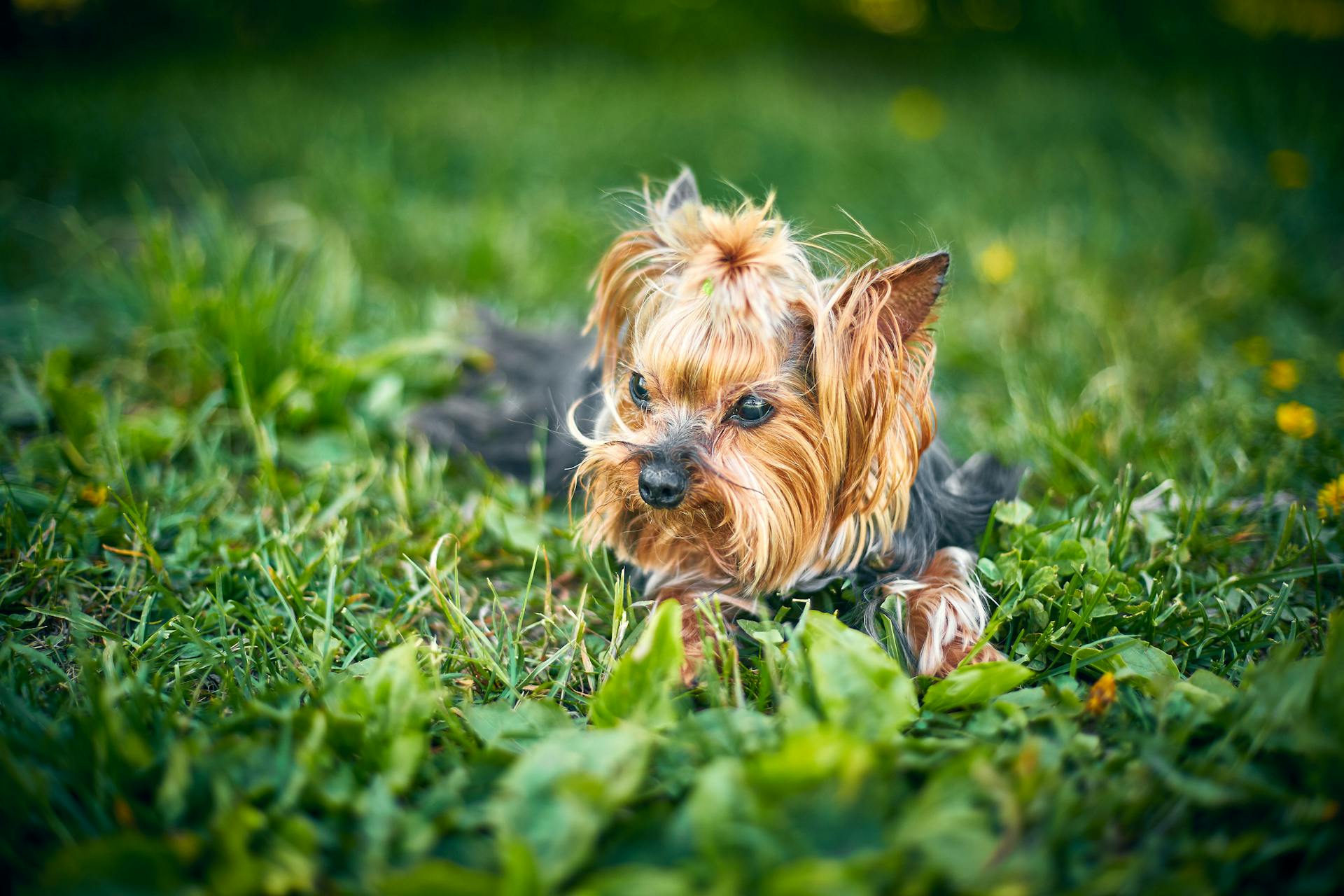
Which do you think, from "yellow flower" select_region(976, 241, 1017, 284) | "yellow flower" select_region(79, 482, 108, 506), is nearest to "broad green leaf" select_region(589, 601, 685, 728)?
"yellow flower" select_region(79, 482, 108, 506)

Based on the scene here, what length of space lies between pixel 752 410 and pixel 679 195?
2.31ft

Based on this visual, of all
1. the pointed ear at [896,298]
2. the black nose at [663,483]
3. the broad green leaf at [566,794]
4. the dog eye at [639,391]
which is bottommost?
the broad green leaf at [566,794]

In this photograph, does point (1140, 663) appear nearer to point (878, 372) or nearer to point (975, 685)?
point (975, 685)

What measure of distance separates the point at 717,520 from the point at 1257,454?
2.22 m

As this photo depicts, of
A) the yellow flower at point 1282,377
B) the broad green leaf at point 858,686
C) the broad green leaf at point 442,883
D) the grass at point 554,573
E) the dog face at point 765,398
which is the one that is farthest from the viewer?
the yellow flower at point 1282,377

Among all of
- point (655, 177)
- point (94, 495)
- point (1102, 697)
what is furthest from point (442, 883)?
point (655, 177)

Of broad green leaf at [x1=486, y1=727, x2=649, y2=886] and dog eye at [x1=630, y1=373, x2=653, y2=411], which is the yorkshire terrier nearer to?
dog eye at [x1=630, y1=373, x2=653, y2=411]

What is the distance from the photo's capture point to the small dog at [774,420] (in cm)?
196

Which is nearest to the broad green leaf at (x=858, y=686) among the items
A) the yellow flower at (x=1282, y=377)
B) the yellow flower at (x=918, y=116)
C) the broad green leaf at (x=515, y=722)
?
the broad green leaf at (x=515, y=722)

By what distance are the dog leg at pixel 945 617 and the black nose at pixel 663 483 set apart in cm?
66

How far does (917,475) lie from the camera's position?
93.2 inches

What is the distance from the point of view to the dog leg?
6.64 feet

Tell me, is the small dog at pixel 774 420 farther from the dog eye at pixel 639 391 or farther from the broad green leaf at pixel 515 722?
the broad green leaf at pixel 515 722

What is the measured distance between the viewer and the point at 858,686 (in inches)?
64.6
